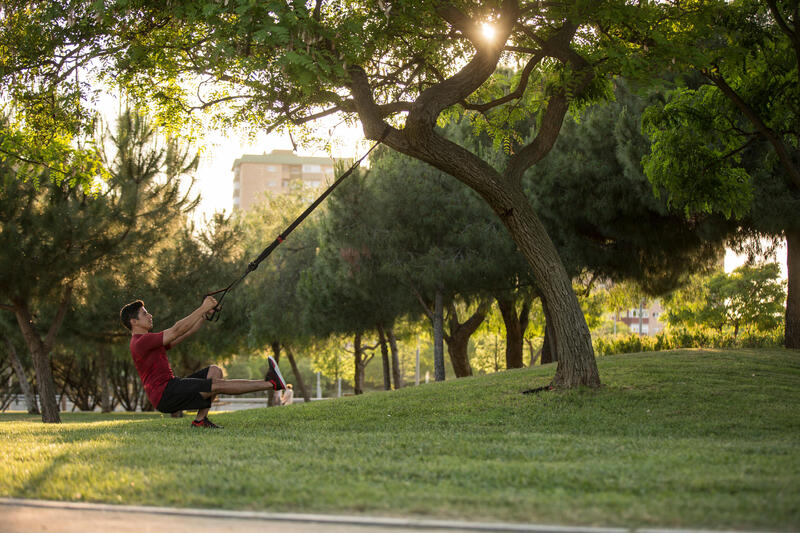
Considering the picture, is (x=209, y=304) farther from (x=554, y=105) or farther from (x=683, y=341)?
(x=683, y=341)

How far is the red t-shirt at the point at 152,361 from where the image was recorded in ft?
28.3

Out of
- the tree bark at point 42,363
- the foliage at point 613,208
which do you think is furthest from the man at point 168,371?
the foliage at point 613,208

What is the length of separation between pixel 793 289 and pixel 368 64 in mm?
13035

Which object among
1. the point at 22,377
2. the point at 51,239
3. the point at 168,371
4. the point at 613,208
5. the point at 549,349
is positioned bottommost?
the point at 22,377

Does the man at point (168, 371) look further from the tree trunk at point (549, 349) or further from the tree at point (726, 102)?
the tree trunk at point (549, 349)

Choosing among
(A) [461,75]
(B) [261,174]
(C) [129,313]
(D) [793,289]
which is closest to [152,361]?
(C) [129,313]

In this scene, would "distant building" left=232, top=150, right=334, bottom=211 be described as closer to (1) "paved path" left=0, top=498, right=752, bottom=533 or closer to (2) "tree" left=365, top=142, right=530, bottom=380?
(2) "tree" left=365, top=142, right=530, bottom=380

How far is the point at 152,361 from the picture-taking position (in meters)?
8.73

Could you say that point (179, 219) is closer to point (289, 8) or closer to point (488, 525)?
point (289, 8)

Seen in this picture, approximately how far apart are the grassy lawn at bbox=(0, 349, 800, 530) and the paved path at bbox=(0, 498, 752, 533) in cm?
21

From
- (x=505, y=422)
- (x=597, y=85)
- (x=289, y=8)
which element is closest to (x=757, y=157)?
(x=597, y=85)

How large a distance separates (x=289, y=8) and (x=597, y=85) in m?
5.48

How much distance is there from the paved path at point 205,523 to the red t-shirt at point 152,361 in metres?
4.29

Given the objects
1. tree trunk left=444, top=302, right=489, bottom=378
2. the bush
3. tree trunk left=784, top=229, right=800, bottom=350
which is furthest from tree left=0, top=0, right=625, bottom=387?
tree trunk left=444, top=302, right=489, bottom=378
